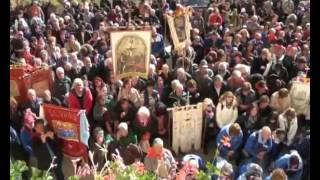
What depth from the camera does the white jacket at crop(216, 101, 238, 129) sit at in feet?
31.6

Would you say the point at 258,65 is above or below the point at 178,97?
above

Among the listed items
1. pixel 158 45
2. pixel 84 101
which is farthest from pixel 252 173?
pixel 158 45

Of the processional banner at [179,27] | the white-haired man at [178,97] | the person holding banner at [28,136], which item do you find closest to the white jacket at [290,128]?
the white-haired man at [178,97]

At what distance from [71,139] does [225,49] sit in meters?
3.90

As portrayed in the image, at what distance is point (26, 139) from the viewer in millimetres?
9281

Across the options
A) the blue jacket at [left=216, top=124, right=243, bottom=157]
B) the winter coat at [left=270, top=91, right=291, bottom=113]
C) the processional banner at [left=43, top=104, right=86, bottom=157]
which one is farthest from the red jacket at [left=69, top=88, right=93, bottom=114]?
the winter coat at [left=270, top=91, right=291, bottom=113]

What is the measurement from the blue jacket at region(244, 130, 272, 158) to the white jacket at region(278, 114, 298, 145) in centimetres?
29

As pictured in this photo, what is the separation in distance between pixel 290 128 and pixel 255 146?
56 centimetres

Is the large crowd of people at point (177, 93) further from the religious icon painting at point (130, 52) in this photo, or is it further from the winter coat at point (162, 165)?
the religious icon painting at point (130, 52)

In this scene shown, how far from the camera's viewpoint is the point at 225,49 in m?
12.1

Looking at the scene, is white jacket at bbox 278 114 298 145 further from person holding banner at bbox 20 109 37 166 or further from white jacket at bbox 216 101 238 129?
person holding banner at bbox 20 109 37 166

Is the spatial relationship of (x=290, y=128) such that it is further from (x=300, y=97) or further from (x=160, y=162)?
(x=160, y=162)

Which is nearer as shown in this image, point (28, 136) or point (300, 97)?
point (28, 136)
